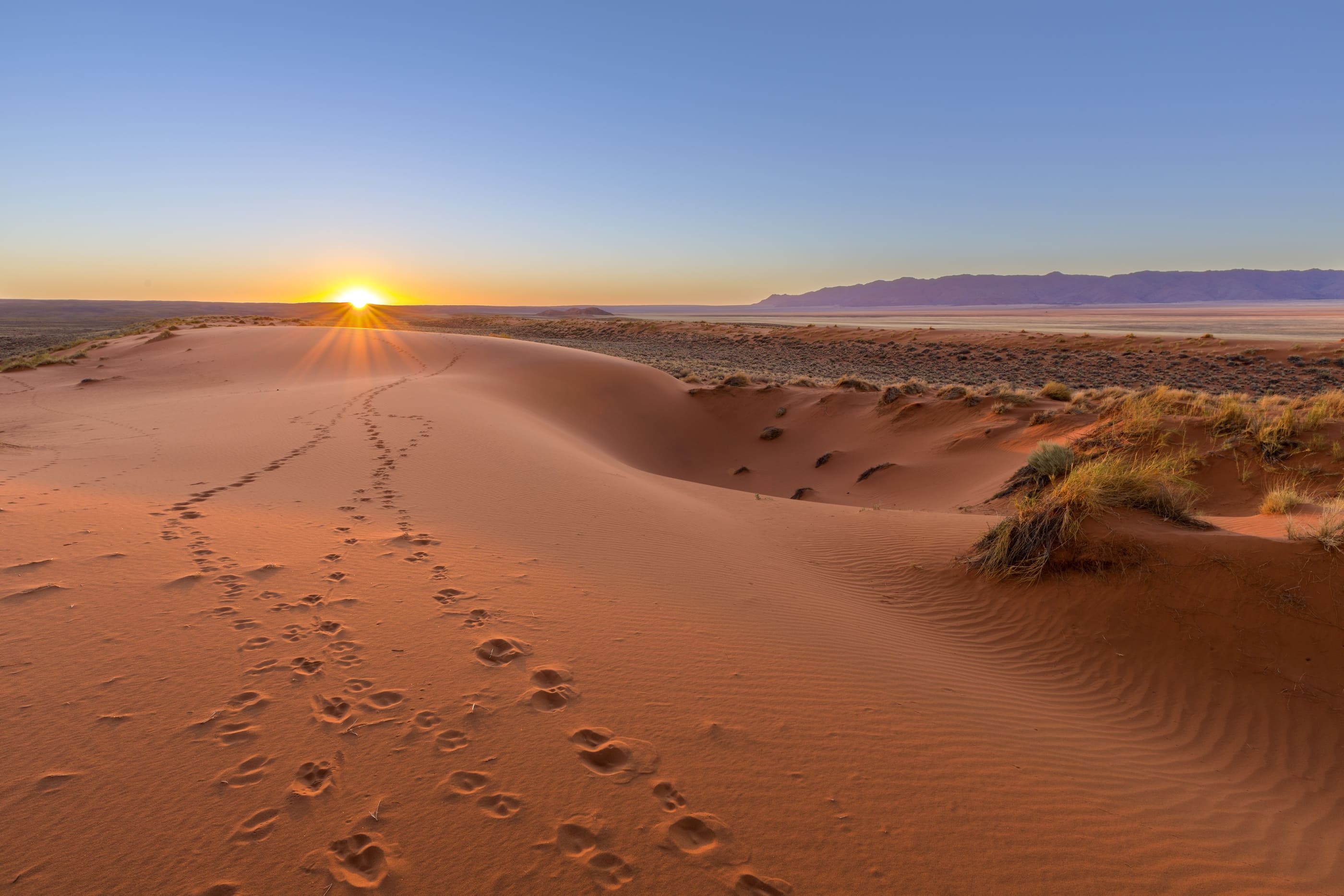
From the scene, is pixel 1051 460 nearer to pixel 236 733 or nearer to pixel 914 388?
pixel 236 733

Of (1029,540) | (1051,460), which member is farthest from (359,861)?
(1051,460)

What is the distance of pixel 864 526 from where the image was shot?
8.30 meters

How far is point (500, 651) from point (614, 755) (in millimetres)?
1248

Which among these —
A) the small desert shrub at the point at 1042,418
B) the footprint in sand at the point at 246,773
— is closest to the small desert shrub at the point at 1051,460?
the small desert shrub at the point at 1042,418

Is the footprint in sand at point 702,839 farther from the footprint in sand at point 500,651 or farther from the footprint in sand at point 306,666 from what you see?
the footprint in sand at point 306,666

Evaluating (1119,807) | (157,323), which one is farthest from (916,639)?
(157,323)

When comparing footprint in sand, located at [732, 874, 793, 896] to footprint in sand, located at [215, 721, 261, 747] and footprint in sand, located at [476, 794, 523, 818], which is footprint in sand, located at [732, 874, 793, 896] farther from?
footprint in sand, located at [215, 721, 261, 747]

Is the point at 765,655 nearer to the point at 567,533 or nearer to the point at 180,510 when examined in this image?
the point at 567,533

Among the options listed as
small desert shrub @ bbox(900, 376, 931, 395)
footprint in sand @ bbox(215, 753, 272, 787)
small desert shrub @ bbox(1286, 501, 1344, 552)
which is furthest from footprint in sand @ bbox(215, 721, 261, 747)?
small desert shrub @ bbox(900, 376, 931, 395)

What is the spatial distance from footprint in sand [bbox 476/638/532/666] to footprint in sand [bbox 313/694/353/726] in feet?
2.62

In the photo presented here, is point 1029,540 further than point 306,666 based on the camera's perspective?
Yes

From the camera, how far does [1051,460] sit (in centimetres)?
873

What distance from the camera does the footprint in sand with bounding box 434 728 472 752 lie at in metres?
A: 3.12

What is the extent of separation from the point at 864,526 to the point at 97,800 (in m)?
7.51
